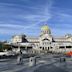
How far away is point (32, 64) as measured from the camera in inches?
1706

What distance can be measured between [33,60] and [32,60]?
7.9 inches

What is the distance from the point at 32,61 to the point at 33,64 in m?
0.81

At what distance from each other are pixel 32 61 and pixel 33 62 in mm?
374

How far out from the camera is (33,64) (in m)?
43.5

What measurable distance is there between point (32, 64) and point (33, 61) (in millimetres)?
967

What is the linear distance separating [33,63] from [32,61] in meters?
0.59

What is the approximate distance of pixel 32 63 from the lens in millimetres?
43500

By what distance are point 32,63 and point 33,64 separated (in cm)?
22

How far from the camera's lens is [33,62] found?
144ft

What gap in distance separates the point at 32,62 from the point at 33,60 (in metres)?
0.89

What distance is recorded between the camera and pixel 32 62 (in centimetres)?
4388

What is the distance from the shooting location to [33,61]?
44219 millimetres

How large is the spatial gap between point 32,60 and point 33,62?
0.75m
